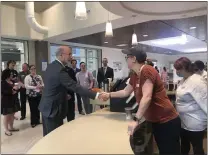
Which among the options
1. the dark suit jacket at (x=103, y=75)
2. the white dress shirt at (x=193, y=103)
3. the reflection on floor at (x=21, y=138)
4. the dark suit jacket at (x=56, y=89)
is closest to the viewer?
the white dress shirt at (x=193, y=103)

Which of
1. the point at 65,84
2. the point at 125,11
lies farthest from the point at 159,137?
the point at 125,11

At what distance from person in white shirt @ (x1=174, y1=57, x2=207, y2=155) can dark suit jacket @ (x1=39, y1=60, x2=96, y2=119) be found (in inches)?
32.0

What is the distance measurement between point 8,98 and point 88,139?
256 centimetres

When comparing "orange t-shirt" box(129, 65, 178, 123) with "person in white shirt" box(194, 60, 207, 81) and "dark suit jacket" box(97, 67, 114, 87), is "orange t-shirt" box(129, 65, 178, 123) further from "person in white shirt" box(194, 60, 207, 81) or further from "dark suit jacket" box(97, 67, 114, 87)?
"dark suit jacket" box(97, 67, 114, 87)

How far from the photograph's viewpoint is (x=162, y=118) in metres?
1.61

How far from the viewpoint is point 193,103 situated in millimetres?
1738

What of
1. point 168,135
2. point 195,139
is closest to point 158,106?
point 168,135

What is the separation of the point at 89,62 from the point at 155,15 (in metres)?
5.78

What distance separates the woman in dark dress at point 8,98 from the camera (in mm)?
3270

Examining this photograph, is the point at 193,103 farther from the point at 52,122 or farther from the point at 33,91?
the point at 33,91

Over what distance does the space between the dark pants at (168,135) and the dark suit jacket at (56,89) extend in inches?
26.9

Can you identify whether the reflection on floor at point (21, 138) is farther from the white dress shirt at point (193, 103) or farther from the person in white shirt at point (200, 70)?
the person in white shirt at point (200, 70)

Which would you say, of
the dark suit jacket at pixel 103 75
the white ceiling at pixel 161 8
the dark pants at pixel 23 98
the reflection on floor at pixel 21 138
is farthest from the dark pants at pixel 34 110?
the white ceiling at pixel 161 8

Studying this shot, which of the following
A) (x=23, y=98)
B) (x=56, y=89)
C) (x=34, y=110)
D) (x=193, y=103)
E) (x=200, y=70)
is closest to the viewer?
(x=193, y=103)
